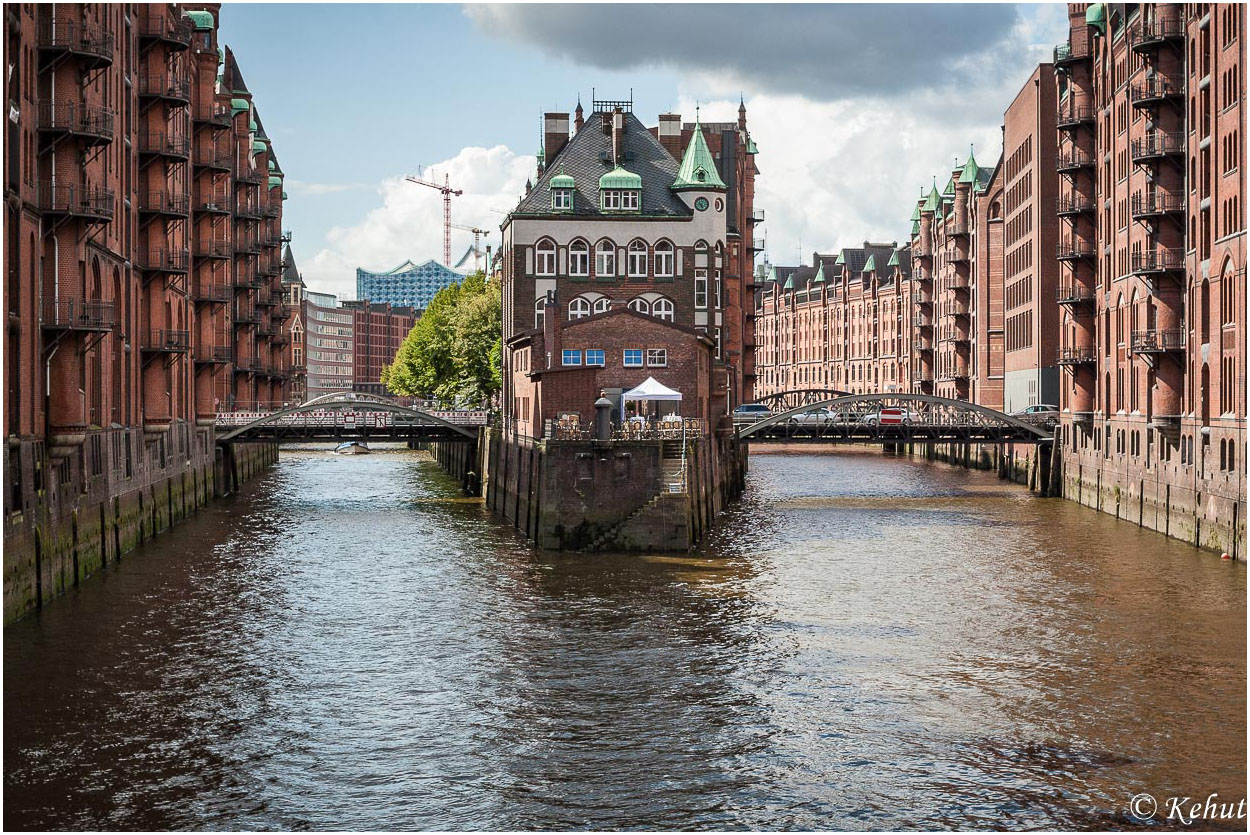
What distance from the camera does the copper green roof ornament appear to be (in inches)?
3278

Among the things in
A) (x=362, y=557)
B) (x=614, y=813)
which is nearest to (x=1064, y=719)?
(x=614, y=813)

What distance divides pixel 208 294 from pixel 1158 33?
4851 centimetres

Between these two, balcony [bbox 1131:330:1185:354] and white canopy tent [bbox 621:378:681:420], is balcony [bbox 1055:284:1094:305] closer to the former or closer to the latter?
balcony [bbox 1131:330:1185:354]

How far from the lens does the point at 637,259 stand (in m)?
82.6

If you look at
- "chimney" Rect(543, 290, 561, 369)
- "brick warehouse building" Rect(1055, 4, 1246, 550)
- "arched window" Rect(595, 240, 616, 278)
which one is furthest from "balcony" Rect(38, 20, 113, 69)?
"arched window" Rect(595, 240, 616, 278)

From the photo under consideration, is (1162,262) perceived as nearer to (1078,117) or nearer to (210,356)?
(1078,117)

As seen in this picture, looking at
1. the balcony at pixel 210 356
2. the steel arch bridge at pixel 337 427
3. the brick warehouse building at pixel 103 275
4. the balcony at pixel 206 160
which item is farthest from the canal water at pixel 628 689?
the balcony at pixel 206 160

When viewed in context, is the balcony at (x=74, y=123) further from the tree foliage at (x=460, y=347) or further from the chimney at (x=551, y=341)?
the tree foliage at (x=460, y=347)

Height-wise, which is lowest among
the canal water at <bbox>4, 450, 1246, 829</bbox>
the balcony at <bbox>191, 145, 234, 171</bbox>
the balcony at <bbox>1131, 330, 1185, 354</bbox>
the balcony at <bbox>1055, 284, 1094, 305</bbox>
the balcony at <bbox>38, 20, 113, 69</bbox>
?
the canal water at <bbox>4, 450, 1246, 829</bbox>

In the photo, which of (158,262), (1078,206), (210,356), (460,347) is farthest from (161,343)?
(460,347)

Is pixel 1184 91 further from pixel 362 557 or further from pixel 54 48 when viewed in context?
pixel 54 48

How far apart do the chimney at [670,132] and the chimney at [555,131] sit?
7190 millimetres

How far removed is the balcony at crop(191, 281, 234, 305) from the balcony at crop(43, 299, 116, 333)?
111ft

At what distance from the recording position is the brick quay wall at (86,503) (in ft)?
124
